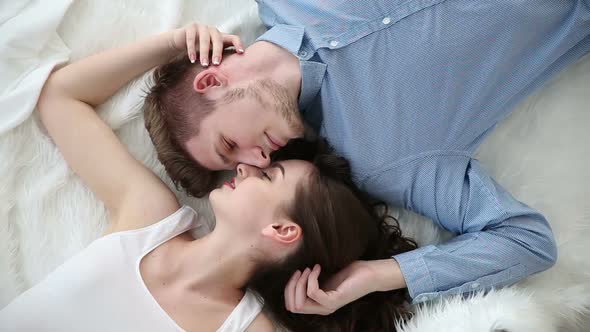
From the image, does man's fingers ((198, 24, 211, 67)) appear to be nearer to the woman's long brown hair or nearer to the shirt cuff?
the woman's long brown hair

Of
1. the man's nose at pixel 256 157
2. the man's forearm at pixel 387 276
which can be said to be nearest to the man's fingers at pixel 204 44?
the man's nose at pixel 256 157

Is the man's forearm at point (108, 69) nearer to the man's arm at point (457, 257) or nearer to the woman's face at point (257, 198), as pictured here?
the woman's face at point (257, 198)

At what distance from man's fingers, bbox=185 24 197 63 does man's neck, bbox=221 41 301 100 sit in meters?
0.07

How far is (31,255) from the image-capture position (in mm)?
1340

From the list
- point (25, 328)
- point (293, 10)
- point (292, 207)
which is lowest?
point (25, 328)

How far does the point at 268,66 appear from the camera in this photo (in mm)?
1367

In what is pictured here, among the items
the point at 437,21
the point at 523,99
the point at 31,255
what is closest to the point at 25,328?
the point at 31,255

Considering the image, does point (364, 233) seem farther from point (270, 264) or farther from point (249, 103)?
point (249, 103)

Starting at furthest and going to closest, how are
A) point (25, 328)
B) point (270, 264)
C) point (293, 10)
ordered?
point (293, 10) < point (270, 264) < point (25, 328)

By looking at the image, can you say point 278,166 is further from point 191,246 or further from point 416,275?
point 416,275

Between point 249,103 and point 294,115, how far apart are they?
4.4 inches

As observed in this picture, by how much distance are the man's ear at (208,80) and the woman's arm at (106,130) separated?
2.5 inches

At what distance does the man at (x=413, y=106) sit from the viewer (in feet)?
4.22

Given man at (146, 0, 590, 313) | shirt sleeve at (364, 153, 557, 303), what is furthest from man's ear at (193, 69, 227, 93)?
shirt sleeve at (364, 153, 557, 303)
